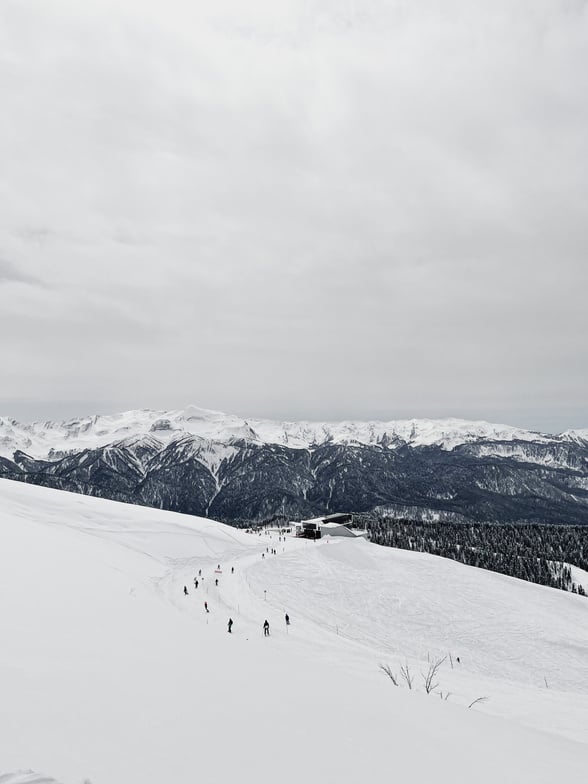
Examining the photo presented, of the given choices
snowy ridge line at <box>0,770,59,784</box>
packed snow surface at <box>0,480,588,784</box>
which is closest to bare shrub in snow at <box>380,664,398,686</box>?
packed snow surface at <box>0,480,588,784</box>

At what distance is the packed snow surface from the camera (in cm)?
898

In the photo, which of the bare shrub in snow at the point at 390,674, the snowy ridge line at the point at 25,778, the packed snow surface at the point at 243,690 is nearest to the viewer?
the snowy ridge line at the point at 25,778

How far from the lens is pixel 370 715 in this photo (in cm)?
1355

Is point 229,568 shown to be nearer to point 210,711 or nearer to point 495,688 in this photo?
point 495,688

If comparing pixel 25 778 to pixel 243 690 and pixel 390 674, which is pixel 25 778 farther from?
pixel 390 674

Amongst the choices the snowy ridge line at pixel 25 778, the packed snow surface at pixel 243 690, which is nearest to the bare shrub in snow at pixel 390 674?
the packed snow surface at pixel 243 690

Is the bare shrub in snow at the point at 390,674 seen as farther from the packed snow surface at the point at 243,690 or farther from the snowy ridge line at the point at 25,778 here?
the snowy ridge line at the point at 25,778

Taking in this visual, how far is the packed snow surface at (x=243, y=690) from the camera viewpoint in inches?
353

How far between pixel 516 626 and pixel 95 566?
189 feet

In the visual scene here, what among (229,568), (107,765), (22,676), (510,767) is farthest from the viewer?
(229,568)

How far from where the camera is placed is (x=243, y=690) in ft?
47.8

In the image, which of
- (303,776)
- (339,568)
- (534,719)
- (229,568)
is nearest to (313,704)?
(303,776)

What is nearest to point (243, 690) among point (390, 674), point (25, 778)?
point (25, 778)

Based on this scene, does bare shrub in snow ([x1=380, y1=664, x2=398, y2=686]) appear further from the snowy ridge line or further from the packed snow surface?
the snowy ridge line
